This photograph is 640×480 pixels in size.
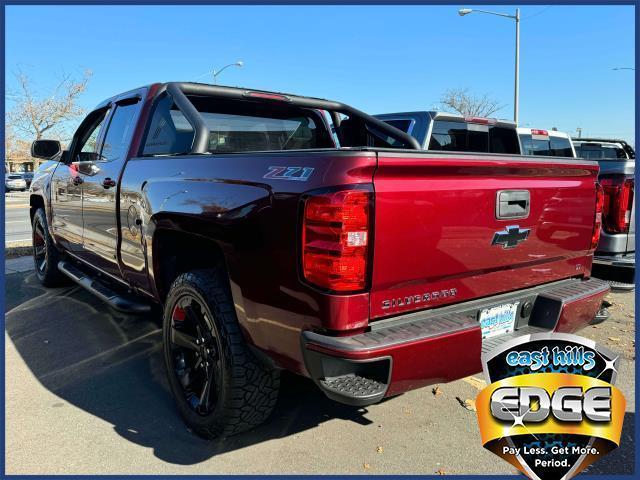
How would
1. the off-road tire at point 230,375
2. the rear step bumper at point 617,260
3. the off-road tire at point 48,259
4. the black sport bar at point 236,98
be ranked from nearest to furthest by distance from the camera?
the off-road tire at point 230,375 < the black sport bar at point 236,98 < the rear step bumper at point 617,260 < the off-road tire at point 48,259

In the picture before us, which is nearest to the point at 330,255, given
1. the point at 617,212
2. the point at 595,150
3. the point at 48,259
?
the point at 617,212

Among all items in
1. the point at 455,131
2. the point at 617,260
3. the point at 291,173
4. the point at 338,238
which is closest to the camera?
the point at 338,238

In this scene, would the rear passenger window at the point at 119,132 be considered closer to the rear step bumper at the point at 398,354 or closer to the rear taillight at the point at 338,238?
the rear taillight at the point at 338,238

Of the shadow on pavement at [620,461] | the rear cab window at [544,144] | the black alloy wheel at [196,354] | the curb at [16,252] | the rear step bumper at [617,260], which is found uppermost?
the rear cab window at [544,144]

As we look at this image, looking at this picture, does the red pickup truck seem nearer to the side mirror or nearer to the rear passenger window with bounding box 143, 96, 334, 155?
the rear passenger window with bounding box 143, 96, 334, 155

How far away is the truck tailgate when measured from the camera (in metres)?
2.24

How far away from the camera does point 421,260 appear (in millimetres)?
2342

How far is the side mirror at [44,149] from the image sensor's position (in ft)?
16.9

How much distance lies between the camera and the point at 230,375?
8.54 ft

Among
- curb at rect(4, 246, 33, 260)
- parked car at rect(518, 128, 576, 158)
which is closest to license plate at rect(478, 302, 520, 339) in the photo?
parked car at rect(518, 128, 576, 158)

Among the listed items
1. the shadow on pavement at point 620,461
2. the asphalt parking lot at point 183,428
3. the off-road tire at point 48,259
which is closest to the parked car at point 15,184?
the off-road tire at point 48,259

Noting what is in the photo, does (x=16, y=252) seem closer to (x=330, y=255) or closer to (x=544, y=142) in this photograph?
(x=330, y=255)

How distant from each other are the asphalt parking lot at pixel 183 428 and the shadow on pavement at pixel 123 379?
0.01 metres

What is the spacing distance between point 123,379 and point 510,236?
9.21 feet
